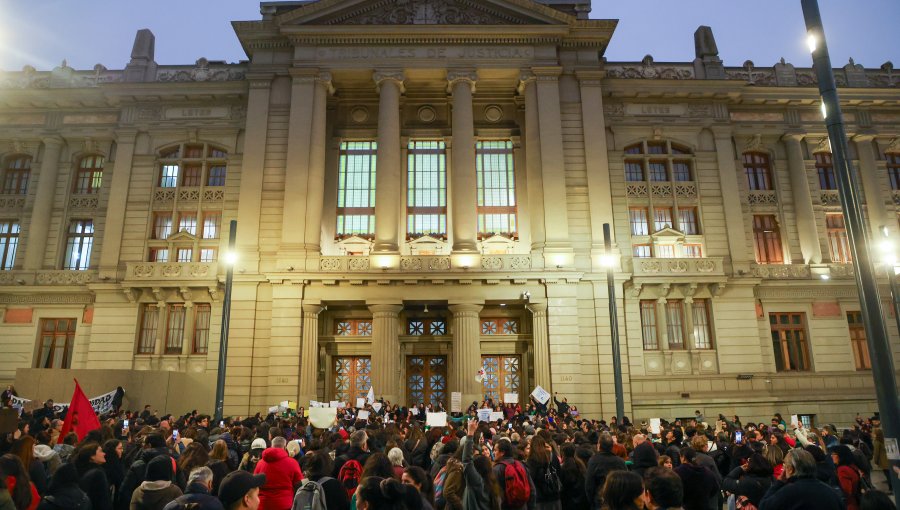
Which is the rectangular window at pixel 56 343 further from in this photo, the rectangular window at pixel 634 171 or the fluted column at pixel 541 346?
the rectangular window at pixel 634 171

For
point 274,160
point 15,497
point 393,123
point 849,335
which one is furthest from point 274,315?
point 849,335

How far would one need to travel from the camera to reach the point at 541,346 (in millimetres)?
29219

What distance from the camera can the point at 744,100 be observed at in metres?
35.2

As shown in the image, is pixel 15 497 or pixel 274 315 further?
pixel 274 315

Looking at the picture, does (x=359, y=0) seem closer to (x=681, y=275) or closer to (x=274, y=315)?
(x=274, y=315)

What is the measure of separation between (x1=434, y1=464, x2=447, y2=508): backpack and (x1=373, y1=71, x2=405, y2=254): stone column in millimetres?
22809

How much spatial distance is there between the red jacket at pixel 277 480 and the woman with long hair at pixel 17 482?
7.96 feet

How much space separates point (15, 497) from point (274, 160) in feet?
90.2

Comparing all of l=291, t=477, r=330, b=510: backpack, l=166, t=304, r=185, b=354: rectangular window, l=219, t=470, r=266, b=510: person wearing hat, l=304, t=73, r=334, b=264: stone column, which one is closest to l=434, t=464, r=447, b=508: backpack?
l=291, t=477, r=330, b=510: backpack

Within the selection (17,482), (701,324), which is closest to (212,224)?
(701,324)

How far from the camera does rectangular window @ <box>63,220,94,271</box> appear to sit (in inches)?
1335

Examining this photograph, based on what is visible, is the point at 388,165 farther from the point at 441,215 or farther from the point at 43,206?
the point at 43,206

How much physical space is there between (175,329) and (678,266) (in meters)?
27.4

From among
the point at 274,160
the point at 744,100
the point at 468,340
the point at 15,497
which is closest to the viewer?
the point at 15,497
